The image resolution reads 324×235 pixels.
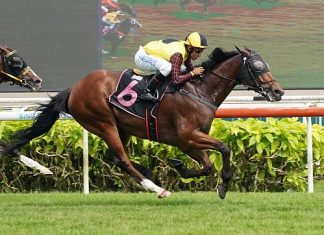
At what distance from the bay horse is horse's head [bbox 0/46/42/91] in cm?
75

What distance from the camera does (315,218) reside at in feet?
20.1

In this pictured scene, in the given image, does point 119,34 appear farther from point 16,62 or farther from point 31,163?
point 31,163

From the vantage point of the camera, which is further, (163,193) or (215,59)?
(215,59)

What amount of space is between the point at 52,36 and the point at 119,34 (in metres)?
4.85

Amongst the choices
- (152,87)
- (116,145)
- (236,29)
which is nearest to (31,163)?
(116,145)

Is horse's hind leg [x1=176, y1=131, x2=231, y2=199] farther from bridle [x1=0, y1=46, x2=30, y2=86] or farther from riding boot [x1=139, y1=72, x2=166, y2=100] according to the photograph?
bridle [x1=0, y1=46, x2=30, y2=86]

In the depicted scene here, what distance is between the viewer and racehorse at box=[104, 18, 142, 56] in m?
22.8

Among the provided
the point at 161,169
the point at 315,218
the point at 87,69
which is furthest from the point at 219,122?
the point at 87,69

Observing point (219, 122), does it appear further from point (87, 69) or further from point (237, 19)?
point (237, 19)

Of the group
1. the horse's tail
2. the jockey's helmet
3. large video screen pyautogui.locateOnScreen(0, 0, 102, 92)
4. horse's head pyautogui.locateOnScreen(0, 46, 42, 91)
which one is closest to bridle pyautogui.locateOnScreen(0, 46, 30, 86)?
horse's head pyautogui.locateOnScreen(0, 46, 42, 91)

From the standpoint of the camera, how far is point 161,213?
6441mm

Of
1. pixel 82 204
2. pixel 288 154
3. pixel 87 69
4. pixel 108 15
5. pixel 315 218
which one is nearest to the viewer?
pixel 315 218

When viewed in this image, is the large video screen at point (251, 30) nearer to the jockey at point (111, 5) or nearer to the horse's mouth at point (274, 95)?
the jockey at point (111, 5)

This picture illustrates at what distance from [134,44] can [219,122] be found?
14608mm
